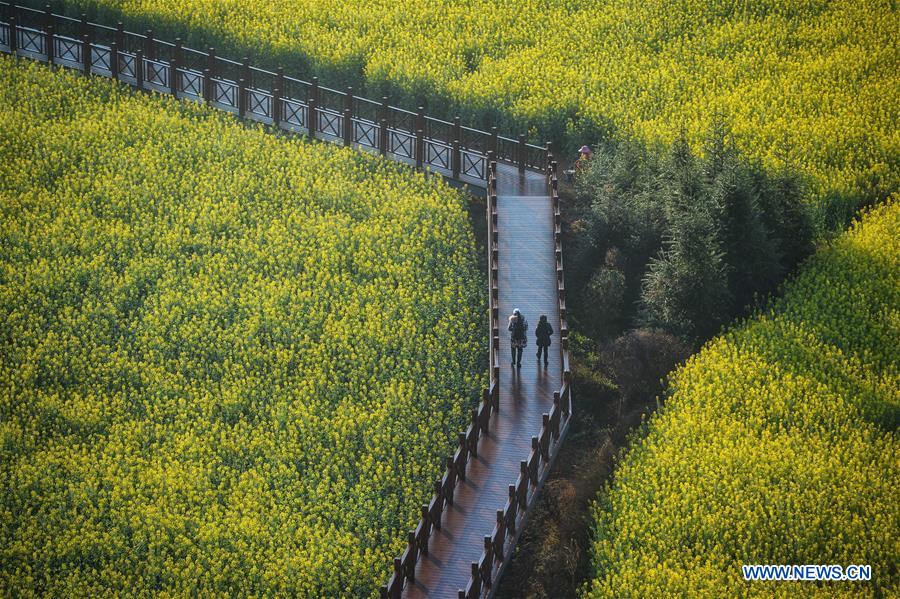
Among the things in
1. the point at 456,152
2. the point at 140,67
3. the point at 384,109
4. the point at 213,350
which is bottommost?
the point at 213,350

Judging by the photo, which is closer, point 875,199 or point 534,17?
point 875,199

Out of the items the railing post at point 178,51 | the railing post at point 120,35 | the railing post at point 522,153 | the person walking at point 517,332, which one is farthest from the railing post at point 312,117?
the person walking at point 517,332

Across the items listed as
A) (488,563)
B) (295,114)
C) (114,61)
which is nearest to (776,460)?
(488,563)

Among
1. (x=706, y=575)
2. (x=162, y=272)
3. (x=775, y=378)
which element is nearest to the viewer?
(x=706, y=575)

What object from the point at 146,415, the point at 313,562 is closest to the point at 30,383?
the point at 146,415

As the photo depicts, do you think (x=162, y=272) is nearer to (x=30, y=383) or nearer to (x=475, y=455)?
(x=30, y=383)

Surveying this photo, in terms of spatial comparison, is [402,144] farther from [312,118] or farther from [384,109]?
[312,118]

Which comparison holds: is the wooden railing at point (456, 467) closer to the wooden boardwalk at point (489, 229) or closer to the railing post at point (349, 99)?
the wooden boardwalk at point (489, 229)

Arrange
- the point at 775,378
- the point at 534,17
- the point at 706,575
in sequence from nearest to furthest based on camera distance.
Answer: the point at 706,575 → the point at 775,378 → the point at 534,17
